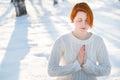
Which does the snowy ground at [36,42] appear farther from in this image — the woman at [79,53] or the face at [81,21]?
the face at [81,21]

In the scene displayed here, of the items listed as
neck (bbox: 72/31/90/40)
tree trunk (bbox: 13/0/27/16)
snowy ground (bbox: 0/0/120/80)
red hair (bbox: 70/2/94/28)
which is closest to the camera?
red hair (bbox: 70/2/94/28)

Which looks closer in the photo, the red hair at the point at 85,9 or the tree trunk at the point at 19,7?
the red hair at the point at 85,9

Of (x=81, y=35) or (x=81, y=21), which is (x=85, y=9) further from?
(x=81, y=35)

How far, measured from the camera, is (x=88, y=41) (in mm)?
3309

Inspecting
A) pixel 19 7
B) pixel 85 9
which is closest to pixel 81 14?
pixel 85 9

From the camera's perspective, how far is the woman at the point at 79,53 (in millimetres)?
3252

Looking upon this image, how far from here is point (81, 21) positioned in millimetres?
3281

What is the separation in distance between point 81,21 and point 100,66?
45 cm

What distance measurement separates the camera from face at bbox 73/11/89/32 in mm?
3258

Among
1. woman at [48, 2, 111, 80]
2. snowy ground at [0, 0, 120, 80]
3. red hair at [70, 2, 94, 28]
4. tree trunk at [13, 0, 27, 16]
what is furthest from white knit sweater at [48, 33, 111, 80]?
tree trunk at [13, 0, 27, 16]

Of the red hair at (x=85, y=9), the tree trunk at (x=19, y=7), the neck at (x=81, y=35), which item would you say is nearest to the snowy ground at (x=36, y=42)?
the tree trunk at (x=19, y=7)

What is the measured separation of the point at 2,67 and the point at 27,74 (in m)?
0.80

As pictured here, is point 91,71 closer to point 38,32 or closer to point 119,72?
point 119,72

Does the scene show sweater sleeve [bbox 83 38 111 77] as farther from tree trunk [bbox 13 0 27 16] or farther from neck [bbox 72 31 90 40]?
tree trunk [bbox 13 0 27 16]
